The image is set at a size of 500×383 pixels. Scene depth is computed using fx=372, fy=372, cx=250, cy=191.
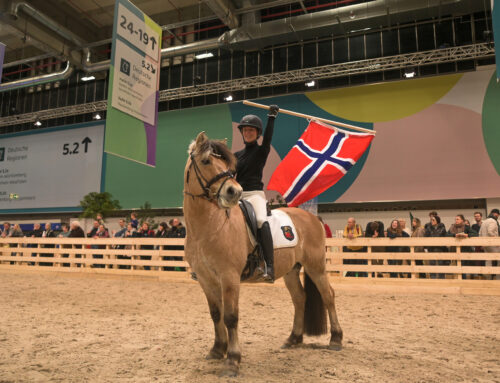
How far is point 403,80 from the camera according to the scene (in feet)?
39.1

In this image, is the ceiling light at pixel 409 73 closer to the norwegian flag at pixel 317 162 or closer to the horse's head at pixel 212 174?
the norwegian flag at pixel 317 162

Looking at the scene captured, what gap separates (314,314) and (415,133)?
965cm

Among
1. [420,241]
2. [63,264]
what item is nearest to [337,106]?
[420,241]

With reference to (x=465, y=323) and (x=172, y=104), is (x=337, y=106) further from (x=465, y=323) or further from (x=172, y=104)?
(x=465, y=323)

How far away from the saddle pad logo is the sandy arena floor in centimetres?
103

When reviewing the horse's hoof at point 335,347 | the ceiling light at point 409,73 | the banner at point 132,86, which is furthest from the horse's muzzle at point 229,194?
the ceiling light at point 409,73

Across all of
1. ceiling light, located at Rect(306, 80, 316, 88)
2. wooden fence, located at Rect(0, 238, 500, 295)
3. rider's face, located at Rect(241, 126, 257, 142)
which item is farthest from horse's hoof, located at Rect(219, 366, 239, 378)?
ceiling light, located at Rect(306, 80, 316, 88)

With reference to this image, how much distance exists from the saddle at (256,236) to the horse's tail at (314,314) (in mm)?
641

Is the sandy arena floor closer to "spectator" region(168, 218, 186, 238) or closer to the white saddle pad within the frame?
the white saddle pad

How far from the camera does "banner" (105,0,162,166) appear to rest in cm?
630

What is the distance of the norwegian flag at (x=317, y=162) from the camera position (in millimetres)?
4570

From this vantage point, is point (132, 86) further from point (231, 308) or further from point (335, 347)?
point (335, 347)

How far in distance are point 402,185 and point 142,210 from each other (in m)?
9.32

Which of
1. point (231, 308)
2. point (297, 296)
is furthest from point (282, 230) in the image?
point (231, 308)
